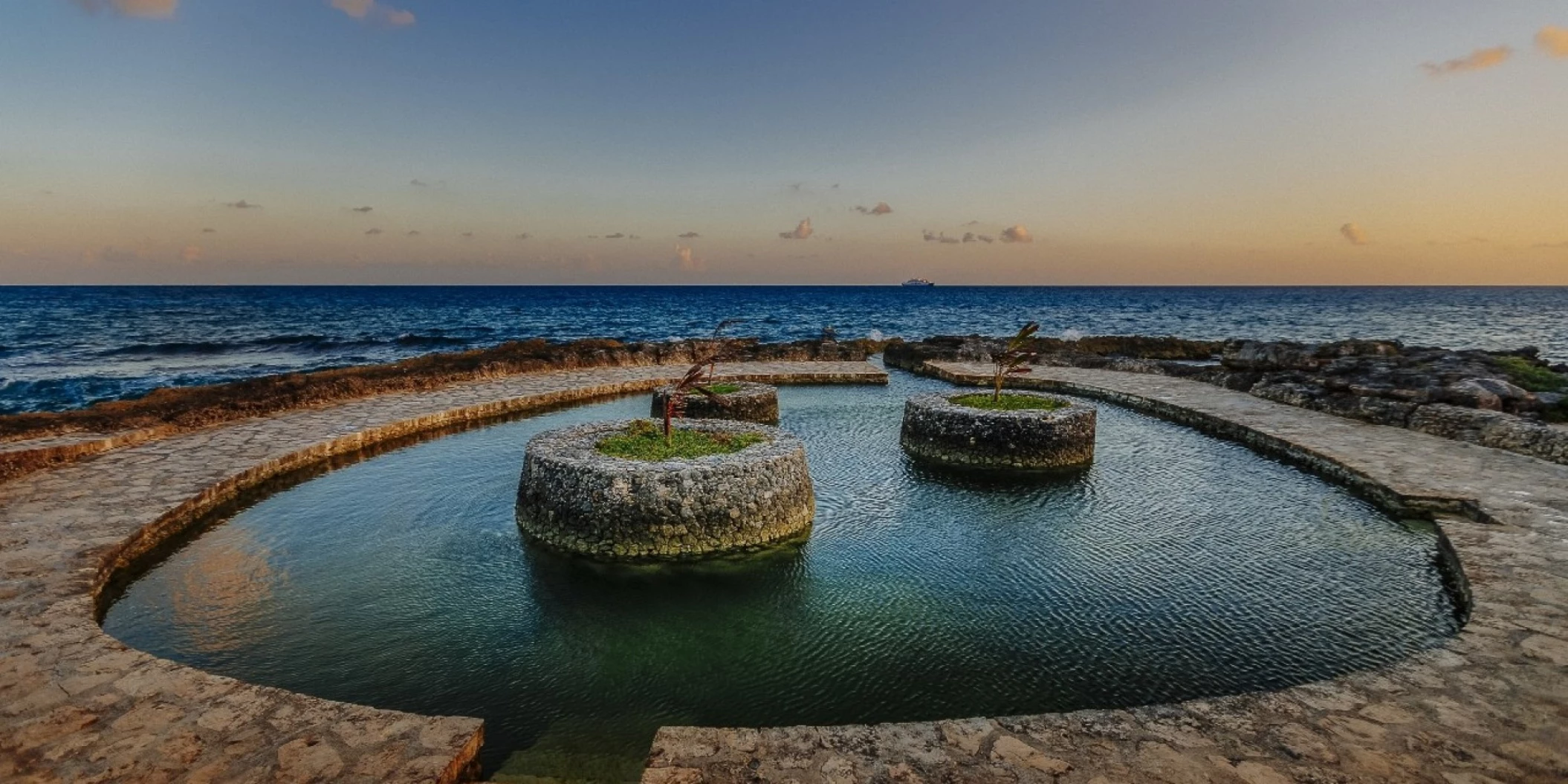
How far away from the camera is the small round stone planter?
14750mm

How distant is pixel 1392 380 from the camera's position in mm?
17688

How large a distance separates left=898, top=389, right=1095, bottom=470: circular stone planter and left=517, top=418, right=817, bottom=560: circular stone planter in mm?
4403

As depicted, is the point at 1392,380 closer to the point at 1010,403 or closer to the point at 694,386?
the point at 1010,403

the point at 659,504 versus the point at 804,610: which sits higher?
the point at 659,504

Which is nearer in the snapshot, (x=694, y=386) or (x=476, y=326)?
(x=694, y=386)

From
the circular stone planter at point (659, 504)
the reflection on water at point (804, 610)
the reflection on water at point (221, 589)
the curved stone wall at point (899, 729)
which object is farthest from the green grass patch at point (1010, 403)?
the reflection on water at point (221, 589)

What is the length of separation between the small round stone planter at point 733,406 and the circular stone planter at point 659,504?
17.9ft

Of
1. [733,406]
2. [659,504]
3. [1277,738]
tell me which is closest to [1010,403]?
[733,406]

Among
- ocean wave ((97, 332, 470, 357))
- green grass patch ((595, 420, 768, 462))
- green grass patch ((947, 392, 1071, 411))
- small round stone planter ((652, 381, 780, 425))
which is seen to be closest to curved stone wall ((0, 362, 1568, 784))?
green grass patch ((595, 420, 768, 462))

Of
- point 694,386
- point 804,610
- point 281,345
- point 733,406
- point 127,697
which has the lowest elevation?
point 804,610

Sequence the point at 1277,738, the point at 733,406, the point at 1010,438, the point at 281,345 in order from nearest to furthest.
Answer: the point at 1277,738 → the point at 1010,438 → the point at 733,406 → the point at 281,345

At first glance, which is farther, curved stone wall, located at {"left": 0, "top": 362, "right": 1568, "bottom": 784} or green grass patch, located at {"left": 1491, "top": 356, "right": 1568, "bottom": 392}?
green grass patch, located at {"left": 1491, "top": 356, "right": 1568, "bottom": 392}

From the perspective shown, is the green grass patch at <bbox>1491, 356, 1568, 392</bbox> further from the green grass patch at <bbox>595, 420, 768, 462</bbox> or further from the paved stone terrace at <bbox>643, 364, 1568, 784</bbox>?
the green grass patch at <bbox>595, 420, 768, 462</bbox>

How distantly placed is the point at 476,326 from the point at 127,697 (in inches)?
2543
